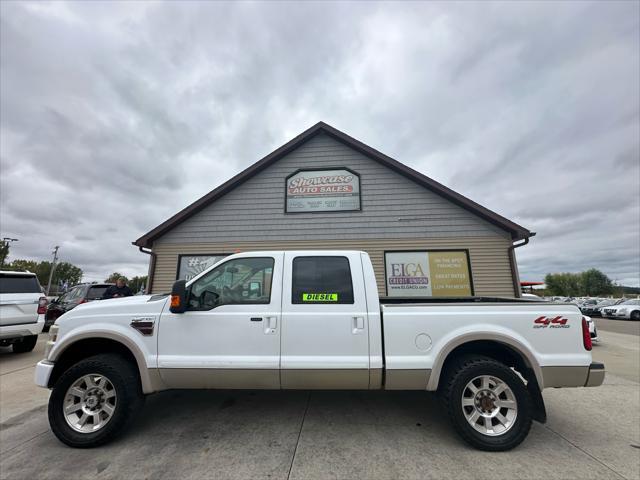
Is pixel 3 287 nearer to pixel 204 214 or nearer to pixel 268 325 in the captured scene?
pixel 204 214

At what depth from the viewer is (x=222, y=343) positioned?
2939 millimetres

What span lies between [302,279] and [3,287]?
7623 mm

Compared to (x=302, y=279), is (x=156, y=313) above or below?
below

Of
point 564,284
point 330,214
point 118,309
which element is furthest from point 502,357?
point 564,284

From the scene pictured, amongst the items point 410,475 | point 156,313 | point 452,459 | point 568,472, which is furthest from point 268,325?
point 568,472

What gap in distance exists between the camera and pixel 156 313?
3.04 metres

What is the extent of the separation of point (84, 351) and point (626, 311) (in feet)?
93.5

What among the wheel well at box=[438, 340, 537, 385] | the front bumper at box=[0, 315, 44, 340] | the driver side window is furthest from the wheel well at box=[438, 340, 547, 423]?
the front bumper at box=[0, 315, 44, 340]

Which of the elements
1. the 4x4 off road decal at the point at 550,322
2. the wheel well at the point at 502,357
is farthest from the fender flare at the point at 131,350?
the 4x4 off road decal at the point at 550,322

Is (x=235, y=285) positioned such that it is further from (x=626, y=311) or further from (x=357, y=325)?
(x=626, y=311)

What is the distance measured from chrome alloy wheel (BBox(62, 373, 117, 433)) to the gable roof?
6.60m

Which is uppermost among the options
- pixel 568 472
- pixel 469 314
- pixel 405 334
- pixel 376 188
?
pixel 376 188

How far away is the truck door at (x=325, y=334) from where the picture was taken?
2871 mm

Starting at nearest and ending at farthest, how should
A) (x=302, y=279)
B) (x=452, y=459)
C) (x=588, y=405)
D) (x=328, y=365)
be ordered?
(x=452, y=459) → (x=328, y=365) → (x=302, y=279) → (x=588, y=405)
